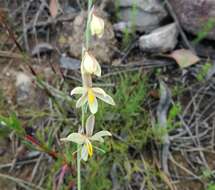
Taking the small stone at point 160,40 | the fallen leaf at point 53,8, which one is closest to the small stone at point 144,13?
the small stone at point 160,40

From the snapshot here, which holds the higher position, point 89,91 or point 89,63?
point 89,63

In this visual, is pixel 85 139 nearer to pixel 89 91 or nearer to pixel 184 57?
pixel 89 91

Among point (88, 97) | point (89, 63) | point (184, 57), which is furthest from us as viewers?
point (184, 57)

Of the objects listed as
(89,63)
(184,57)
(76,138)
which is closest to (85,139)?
(76,138)

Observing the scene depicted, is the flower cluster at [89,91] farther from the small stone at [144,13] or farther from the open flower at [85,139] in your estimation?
the small stone at [144,13]

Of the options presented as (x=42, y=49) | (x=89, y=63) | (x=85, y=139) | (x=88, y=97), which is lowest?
(x=42, y=49)

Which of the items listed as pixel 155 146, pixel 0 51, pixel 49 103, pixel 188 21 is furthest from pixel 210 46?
pixel 0 51

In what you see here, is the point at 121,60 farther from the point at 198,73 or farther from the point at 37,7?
the point at 37,7
